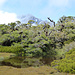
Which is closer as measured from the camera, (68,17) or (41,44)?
(41,44)

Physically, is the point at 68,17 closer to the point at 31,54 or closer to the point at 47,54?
the point at 47,54

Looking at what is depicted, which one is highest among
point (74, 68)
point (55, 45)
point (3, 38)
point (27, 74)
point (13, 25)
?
point (13, 25)

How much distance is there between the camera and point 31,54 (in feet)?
79.3

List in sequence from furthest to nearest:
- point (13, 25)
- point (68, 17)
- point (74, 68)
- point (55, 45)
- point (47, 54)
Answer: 1. point (68, 17)
2. point (13, 25)
3. point (55, 45)
4. point (47, 54)
5. point (74, 68)

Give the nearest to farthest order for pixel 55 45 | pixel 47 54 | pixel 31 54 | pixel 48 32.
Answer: pixel 31 54
pixel 47 54
pixel 55 45
pixel 48 32

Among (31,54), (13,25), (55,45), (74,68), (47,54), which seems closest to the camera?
(74,68)

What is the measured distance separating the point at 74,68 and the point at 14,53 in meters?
17.6

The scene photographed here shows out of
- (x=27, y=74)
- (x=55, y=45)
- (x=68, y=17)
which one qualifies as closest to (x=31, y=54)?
(x=55, y=45)

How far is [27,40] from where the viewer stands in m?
27.6

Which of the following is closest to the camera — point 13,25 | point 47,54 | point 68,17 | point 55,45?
point 47,54

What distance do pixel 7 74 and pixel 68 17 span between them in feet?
163

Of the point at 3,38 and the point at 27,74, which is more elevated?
the point at 3,38

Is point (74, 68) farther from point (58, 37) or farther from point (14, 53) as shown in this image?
point (58, 37)

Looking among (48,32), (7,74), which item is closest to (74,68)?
(7,74)
